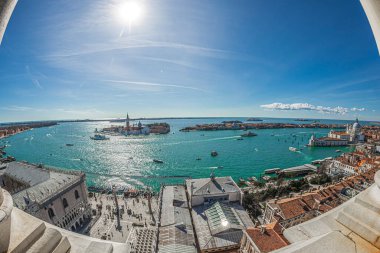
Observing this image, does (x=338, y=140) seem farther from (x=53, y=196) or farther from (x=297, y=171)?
(x=53, y=196)

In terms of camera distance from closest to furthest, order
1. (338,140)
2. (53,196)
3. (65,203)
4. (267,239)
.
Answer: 1. (267,239)
2. (53,196)
3. (65,203)
4. (338,140)

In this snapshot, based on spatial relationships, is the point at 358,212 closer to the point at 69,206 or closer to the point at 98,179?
the point at 69,206

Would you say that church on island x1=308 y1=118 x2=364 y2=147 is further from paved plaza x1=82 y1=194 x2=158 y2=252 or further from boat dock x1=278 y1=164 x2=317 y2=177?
Result: paved plaza x1=82 y1=194 x2=158 y2=252

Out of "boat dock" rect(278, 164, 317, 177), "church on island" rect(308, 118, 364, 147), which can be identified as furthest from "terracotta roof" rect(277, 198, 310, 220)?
"church on island" rect(308, 118, 364, 147)

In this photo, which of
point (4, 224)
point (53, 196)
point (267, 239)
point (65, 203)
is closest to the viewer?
point (4, 224)

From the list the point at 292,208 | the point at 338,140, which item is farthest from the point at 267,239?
the point at 338,140

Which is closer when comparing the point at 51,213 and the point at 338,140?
the point at 51,213

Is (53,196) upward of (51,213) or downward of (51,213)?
upward

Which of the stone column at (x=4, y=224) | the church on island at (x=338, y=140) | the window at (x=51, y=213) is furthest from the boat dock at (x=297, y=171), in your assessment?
the stone column at (x=4, y=224)
